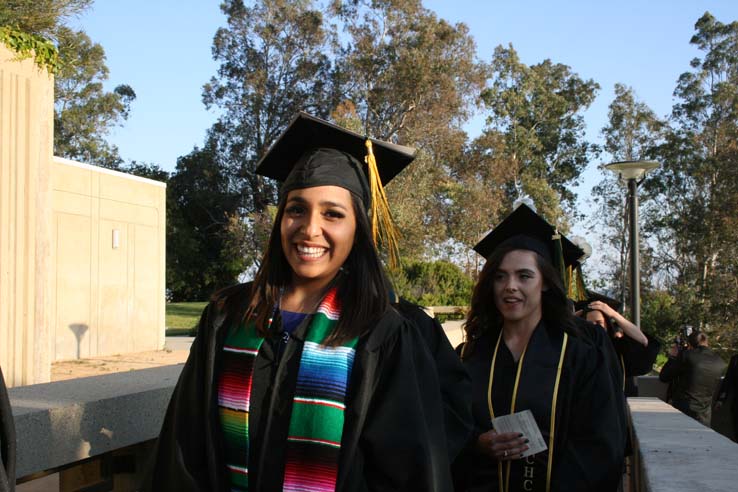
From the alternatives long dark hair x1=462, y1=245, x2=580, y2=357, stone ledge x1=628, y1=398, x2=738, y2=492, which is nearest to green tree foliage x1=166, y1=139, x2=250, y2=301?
long dark hair x1=462, y1=245, x2=580, y2=357

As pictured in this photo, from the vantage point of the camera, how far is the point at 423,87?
105 ft

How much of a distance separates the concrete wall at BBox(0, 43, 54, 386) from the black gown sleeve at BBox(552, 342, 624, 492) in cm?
859

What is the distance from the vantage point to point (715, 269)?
102 ft

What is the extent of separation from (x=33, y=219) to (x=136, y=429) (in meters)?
8.35

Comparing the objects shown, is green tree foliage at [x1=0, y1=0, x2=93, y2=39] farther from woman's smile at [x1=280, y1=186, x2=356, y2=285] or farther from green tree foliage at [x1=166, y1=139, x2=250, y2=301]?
green tree foliage at [x1=166, y1=139, x2=250, y2=301]

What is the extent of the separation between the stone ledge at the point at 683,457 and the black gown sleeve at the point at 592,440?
124mm

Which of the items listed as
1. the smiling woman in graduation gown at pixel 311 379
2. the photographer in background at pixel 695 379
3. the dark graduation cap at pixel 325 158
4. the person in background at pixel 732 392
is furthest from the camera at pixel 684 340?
the smiling woman in graduation gown at pixel 311 379

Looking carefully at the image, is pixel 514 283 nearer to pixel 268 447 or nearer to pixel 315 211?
pixel 315 211

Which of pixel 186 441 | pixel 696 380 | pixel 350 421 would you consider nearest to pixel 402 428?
pixel 350 421

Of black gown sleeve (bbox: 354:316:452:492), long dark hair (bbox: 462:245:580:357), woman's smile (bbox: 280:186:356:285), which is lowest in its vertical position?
black gown sleeve (bbox: 354:316:452:492)

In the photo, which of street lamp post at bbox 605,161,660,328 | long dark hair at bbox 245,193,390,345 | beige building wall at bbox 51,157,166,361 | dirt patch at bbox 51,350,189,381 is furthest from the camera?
beige building wall at bbox 51,157,166,361

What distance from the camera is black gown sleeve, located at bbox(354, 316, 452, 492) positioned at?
6.78ft

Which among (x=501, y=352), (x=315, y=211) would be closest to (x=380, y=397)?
(x=315, y=211)

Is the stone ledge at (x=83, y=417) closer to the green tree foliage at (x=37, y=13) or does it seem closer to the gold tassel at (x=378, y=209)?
the gold tassel at (x=378, y=209)
